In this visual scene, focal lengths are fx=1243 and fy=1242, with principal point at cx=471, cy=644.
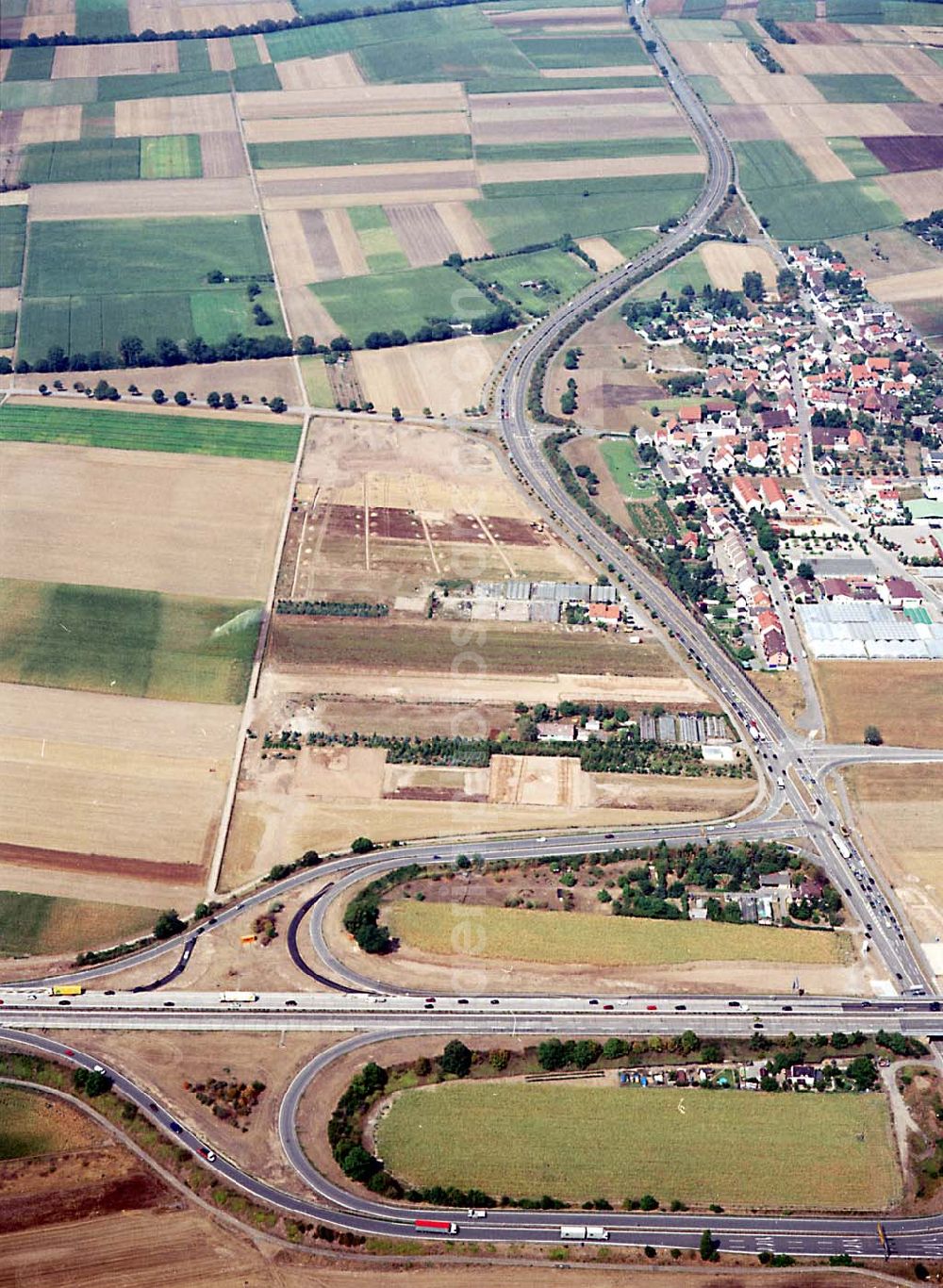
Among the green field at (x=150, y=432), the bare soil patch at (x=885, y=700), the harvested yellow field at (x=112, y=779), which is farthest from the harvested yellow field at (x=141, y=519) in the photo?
the bare soil patch at (x=885, y=700)

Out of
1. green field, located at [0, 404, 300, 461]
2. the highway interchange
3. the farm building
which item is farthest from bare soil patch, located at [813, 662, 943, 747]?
green field, located at [0, 404, 300, 461]

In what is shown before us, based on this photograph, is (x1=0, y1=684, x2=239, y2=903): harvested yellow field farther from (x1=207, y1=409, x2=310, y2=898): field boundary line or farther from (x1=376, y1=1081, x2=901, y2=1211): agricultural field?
(x1=376, y1=1081, x2=901, y2=1211): agricultural field

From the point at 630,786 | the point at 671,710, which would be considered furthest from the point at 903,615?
the point at 630,786

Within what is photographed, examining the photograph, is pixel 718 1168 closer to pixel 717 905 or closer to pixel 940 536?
pixel 717 905

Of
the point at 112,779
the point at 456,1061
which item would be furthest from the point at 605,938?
the point at 112,779

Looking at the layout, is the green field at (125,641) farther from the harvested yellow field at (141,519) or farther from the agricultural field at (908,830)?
the agricultural field at (908,830)

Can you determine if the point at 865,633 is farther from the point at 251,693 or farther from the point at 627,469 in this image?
the point at 251,693

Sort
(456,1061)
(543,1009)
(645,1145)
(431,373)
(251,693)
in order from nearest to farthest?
(645,1145)
(456,1061)
(543,1009)
(251,693)
(431,373)

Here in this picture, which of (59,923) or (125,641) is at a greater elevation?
(125,641)
